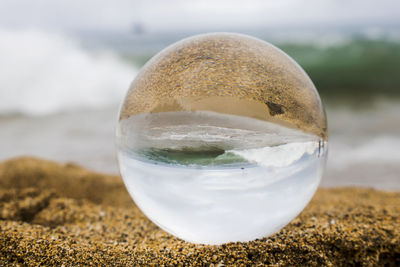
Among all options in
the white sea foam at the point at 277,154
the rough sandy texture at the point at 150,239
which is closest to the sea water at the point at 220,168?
the white sea foam at the point at 277,154

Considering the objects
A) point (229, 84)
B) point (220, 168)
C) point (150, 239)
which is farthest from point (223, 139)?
point (150, 239)

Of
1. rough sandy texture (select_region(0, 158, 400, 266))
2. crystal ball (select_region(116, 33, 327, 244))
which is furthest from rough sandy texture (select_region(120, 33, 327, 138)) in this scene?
rough sandy texture (select_region(0, 158, 400, 266))

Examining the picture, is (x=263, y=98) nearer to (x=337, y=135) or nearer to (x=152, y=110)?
(x=152, y=110)

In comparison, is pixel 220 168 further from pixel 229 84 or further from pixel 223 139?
pixel 229 84

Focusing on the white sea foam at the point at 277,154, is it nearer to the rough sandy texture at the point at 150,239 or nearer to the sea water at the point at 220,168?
the sea water at the point at 220,168

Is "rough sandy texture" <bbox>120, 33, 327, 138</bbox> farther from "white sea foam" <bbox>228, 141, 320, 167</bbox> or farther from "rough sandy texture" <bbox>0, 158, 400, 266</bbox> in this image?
"rough sandy texture" <bbox>0, 158, 400, 266</bbox>
